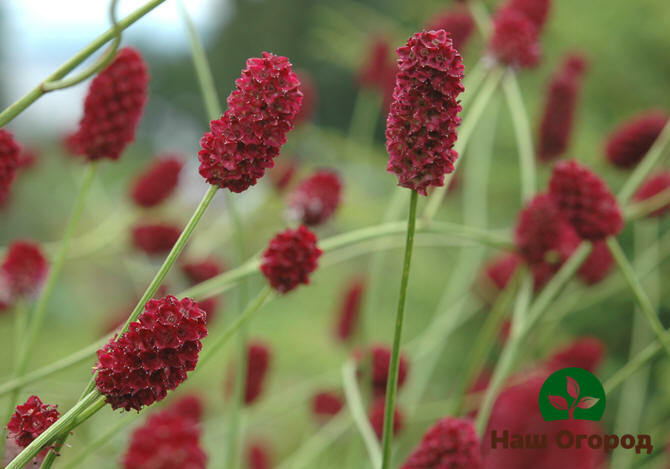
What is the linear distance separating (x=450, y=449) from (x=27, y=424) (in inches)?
7.1

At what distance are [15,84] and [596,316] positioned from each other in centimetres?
285

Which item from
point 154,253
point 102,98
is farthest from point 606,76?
point 102,98

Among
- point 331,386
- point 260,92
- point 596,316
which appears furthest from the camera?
point 596,316

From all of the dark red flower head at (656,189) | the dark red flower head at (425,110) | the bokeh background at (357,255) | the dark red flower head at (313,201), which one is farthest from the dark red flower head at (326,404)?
the dark red flower head at (425,110)

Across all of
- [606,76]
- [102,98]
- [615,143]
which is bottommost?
[102,98]

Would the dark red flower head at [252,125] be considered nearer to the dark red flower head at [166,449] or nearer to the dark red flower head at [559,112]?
the dark red flower head at [166,449]

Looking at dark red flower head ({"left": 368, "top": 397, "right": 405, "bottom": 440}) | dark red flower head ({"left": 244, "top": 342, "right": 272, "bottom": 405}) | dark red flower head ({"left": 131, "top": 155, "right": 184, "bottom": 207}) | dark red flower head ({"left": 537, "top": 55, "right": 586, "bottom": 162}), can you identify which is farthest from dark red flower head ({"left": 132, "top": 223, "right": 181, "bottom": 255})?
dark red flower head ({"left": 537, "top": 55, "right": 586, "bottom": 162})

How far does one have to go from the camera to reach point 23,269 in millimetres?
478

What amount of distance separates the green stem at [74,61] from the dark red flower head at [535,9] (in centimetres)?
45

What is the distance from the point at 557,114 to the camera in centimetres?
65

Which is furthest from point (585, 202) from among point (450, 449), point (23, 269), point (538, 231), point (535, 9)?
point (23, 269)

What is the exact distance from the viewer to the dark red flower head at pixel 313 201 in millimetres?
502

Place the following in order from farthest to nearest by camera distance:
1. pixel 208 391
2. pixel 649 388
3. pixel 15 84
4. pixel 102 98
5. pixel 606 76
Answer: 1. pixel 15 84
2. pixel 208 391
3. pixel 606 76
4. pixel 649 388
5. pixel 102 98

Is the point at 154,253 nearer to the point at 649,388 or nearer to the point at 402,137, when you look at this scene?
the point at 402,137
